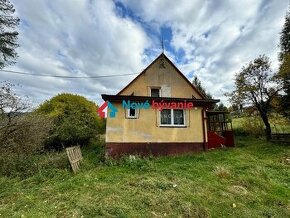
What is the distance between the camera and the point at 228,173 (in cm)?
773

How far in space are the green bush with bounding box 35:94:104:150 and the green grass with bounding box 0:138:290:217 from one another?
21.1ft

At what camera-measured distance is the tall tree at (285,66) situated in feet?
48.6

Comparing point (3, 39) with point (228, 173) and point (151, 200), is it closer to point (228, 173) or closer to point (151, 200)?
point (151, 200)

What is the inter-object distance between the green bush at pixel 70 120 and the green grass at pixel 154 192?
644 centimetres

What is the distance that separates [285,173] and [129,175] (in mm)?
6474

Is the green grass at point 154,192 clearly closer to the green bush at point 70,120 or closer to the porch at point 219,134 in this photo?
the porch at point 219,134

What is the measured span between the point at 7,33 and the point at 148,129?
14908mm

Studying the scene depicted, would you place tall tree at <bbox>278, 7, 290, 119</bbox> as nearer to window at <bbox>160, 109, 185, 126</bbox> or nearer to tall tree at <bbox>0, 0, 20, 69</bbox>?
window at <bbox>160, 109, 185, 126</bbox>

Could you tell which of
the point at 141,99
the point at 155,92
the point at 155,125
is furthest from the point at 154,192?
the point at 155,92

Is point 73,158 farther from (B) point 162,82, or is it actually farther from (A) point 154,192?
(B) point 162,82

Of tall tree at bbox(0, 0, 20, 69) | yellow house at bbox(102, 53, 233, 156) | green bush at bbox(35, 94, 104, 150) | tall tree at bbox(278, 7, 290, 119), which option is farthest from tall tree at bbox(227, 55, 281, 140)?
tall tree at bbox(0, 0, 20, 69)

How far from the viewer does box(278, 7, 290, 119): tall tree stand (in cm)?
1482

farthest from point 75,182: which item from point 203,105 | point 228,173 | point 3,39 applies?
point 3,39

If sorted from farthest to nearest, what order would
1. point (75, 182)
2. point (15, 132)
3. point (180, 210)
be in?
point (15, 132) < point (75, 182) < point (180, 210)
